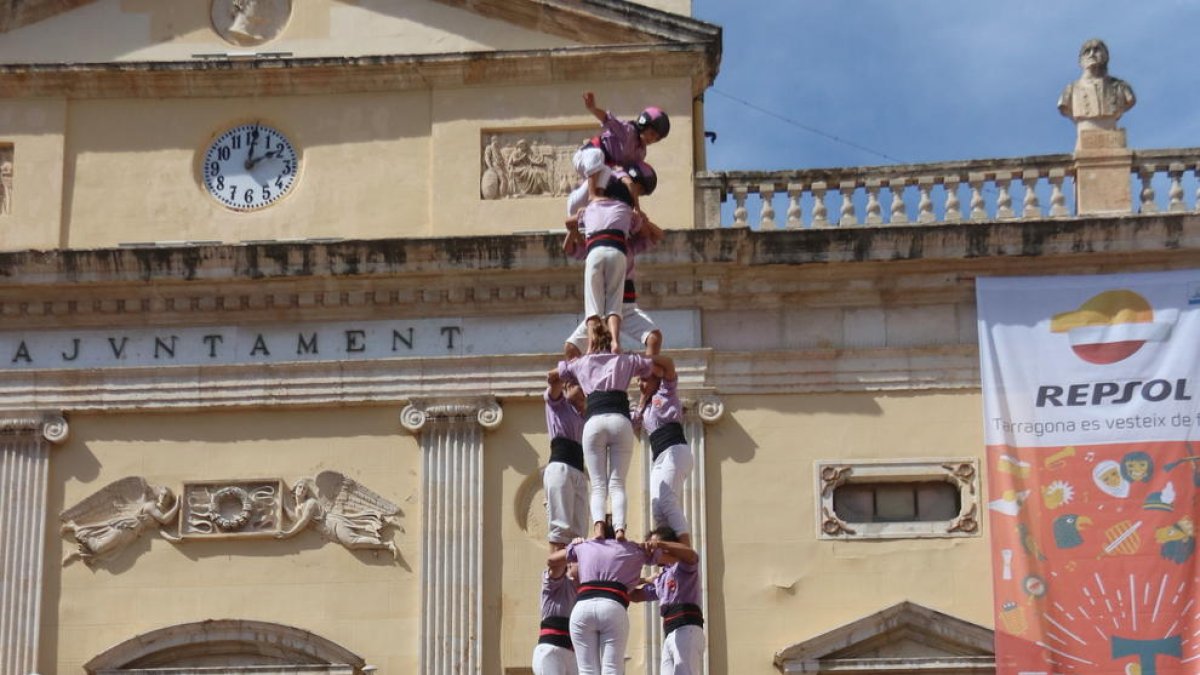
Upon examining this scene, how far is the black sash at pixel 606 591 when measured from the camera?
1492cm

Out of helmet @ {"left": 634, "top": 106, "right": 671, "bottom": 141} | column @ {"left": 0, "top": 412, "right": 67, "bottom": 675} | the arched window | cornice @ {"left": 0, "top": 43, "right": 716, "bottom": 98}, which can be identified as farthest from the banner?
column @ {"left": 0, "top": 412, "right": 67, "bottom": 675}

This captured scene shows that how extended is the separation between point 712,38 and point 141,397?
547cm

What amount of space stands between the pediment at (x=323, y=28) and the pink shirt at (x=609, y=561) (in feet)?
29.4

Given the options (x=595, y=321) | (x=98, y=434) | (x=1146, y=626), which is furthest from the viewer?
(x=98, y=434)

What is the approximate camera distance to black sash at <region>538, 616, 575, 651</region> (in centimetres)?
1535

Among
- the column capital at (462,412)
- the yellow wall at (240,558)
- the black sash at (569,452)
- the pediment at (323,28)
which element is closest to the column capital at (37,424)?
the yellow wall at (240,558)

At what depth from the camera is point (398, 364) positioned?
899 inches

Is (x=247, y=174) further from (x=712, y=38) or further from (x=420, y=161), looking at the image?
(x=712, y=38)

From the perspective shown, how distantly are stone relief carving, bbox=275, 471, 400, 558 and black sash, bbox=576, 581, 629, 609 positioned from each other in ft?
25.0

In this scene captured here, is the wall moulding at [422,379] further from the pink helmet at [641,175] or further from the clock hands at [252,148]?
the pink helmet at [641,175]

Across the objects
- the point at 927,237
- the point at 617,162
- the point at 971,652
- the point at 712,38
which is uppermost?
the point at 712,38

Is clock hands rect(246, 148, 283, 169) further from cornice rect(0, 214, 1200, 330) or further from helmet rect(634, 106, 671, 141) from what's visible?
helmet rect(634, 106, 671, 141)

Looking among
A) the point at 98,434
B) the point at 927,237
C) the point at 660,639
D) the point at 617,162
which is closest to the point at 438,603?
the point at 660,639

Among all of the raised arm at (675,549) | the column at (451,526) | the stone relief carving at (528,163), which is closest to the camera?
the raised arm at (675,549)
